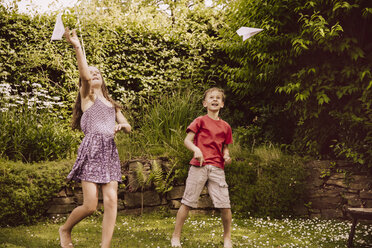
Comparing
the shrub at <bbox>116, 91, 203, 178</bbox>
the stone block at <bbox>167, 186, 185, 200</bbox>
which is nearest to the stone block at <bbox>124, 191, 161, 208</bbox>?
the stone block at <bbox>167, 186, 185, 200</bbox>

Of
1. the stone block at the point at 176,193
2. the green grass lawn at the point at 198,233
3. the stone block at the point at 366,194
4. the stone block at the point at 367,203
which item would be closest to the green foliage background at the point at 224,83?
the stone block at the point at 176,193

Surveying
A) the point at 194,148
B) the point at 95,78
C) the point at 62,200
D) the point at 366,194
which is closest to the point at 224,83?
the point at 366,194

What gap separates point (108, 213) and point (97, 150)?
55cm

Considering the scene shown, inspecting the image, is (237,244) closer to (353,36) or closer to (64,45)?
(353,36)

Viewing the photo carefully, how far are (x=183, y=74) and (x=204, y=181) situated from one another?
4.62 m

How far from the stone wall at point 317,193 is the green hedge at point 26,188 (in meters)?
0.37

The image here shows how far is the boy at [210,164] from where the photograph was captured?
363cm

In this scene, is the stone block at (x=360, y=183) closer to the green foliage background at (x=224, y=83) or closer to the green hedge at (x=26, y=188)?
the green foliage background at (x=224, y=83)

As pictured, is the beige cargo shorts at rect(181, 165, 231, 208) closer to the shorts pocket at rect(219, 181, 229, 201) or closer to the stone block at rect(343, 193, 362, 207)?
the shorts pocket at rect(219, 181, 229, 201)

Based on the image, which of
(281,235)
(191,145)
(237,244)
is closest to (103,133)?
(191,145)

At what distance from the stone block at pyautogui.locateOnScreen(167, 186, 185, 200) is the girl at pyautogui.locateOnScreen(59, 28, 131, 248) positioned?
7.30ft

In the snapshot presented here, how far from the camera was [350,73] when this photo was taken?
17.1 feet

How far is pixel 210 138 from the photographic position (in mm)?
3736

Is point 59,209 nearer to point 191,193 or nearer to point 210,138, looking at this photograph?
point 191,193
